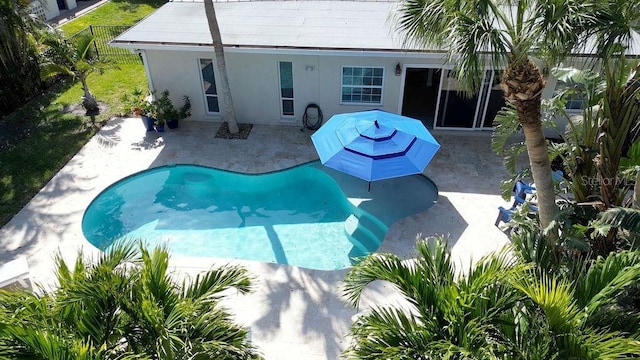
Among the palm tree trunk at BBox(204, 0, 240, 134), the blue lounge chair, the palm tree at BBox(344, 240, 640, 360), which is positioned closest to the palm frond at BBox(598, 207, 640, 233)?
the palm tree at BBox(344, 240, 640, 360)

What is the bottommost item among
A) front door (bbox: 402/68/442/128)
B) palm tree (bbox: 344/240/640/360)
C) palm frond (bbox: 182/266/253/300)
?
front door (bbox: 402/68/442/128)

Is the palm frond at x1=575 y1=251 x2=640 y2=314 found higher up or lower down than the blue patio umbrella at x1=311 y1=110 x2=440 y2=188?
higher up

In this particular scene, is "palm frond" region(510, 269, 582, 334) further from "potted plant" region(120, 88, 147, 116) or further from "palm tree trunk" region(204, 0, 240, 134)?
"potted plant" region(120, 88, 147, 116)

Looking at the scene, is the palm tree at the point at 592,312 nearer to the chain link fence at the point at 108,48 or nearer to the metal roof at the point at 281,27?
the metal roof at the point at 281,27

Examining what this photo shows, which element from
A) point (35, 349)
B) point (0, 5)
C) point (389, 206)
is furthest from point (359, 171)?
point (0, 5)

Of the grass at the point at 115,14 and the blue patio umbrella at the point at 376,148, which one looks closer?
the blue patio umbrella at the point at 376,148

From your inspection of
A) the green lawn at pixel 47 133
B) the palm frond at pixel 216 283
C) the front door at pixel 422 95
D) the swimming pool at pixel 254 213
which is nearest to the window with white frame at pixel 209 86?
the swimming pool at pixel 254 213

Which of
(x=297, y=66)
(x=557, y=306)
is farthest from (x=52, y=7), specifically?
(x=557, y=306)
